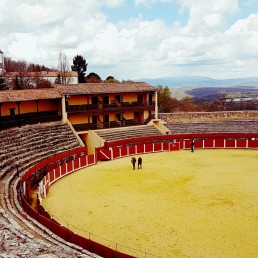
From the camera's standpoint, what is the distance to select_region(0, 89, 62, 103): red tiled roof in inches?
1267

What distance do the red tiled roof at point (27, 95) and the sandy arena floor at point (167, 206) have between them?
362 inches

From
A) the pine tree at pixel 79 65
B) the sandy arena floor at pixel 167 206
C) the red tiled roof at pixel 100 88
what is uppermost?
the pine tree at pixel 79 65

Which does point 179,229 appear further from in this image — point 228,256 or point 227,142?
point 227,142

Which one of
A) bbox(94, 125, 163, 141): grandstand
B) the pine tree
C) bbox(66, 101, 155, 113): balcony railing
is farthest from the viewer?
the pine tree

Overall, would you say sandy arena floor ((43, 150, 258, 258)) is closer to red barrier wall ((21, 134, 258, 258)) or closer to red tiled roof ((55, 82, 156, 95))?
red barrier wall ((21, 134, 258, 258))

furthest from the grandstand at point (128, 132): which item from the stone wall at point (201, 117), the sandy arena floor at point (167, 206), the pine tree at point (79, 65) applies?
the pine tree at point (79, 65)

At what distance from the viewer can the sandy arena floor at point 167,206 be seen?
14.7 m

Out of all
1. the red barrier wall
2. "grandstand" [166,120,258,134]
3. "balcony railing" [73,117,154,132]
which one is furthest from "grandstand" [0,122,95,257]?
"grandstand" [166,120,258,134]

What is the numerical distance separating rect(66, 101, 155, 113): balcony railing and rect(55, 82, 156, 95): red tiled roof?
1459 mm

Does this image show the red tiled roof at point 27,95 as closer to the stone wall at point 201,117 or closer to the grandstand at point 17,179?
the grandstand at point 17,179

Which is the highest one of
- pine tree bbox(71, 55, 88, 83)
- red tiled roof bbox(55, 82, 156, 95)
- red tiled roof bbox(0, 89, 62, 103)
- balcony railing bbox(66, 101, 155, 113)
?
pine tree bbox(71, 55, 88, 83)

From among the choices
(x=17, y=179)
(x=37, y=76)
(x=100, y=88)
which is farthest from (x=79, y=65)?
(x=17, y=179)

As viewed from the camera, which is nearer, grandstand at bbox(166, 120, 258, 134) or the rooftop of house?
the rooftop of house

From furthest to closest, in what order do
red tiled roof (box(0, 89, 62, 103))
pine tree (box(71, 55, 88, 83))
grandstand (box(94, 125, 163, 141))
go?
pine tree (box(71, 55, 88, 83))
grandstand (box(94, 125, 163, 141))
red tiled roof (box(0, 89, 62, 103))
